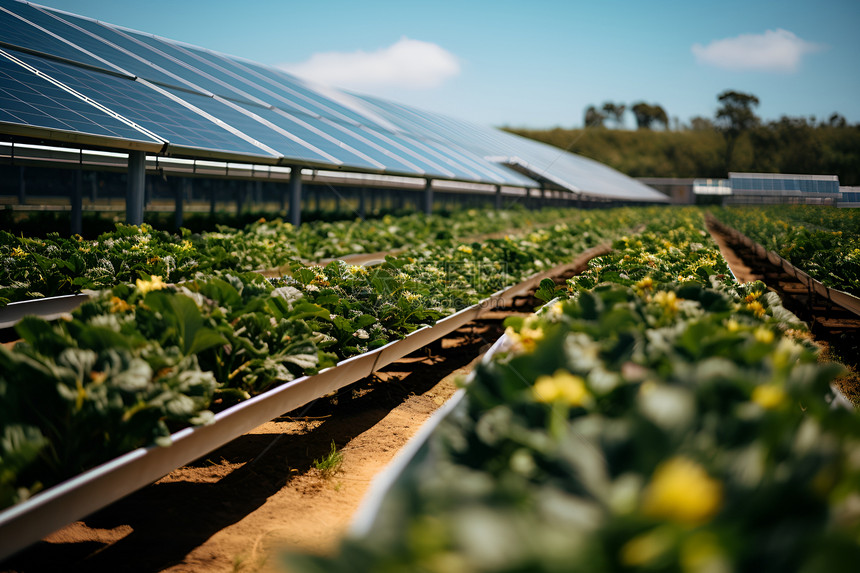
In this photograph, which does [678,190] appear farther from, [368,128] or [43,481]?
[43,481]

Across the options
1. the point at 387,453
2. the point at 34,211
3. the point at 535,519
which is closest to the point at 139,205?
the point at 34,211

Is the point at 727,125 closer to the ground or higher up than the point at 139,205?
higher up

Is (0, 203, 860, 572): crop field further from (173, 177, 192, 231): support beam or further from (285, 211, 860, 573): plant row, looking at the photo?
(173, 177, 192, 231): support beam

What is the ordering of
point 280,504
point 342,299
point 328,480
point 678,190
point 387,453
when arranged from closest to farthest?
point 280,504 < point 328,480 < point 387,453 < point 342,299 < point 678,190

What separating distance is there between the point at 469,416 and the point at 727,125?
2894cm

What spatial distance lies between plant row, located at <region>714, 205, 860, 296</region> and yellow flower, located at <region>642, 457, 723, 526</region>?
7.04 metres

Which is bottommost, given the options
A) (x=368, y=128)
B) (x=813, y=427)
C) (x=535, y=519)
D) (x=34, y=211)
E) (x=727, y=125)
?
(x=535, y=519)

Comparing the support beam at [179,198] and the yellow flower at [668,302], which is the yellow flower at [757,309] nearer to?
the yellow flower at [668,302]

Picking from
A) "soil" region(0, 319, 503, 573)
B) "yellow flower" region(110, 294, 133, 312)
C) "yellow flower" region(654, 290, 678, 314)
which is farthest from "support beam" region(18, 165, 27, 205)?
"yellow flower" region(654, 290, 678, 314)

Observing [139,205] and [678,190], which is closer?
[139,205]

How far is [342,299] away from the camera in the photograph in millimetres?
4387

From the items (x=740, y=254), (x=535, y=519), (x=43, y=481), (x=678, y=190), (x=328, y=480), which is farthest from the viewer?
(x=678, y=190)

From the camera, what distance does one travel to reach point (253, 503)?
10.7ft

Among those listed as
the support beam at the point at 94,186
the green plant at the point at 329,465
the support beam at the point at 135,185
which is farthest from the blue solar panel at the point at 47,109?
the green plant at the point at 329,465
